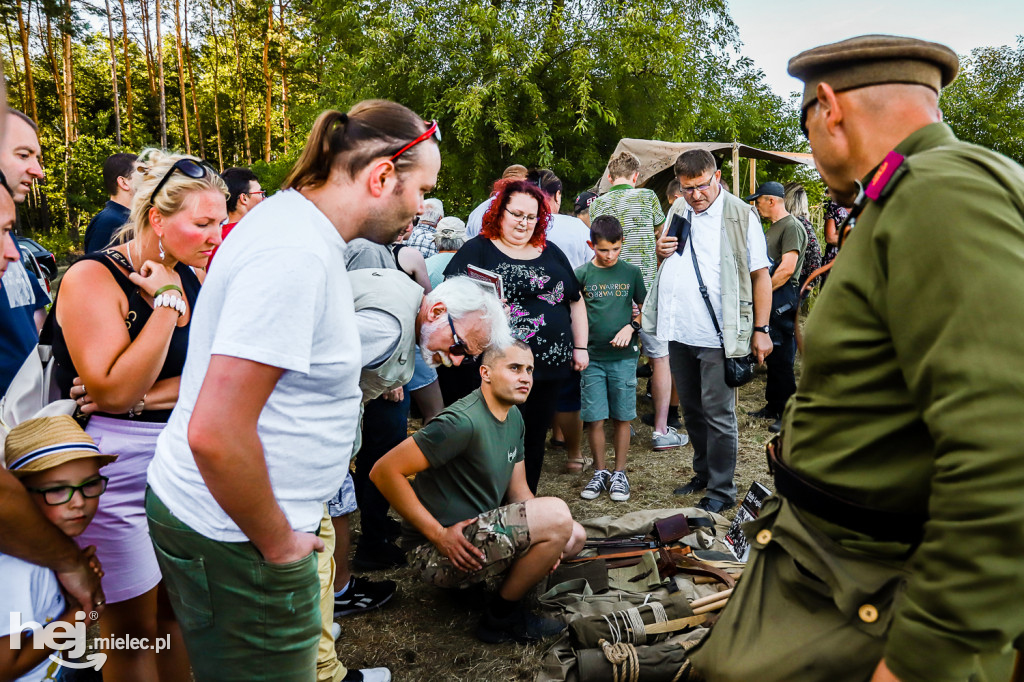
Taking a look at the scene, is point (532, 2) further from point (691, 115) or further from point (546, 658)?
point (546, 658)

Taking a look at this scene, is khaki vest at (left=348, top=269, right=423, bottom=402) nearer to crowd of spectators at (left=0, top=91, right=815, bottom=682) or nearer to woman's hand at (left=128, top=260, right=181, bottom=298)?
crowd of spectators at (left=0, top=91, right=815, bottom=682)

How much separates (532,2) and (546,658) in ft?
41.7

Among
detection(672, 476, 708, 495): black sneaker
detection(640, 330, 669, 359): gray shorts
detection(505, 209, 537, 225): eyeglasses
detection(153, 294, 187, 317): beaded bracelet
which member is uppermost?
detection(505, 209, 537, 225): eyeglasses

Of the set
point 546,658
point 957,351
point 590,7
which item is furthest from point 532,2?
point 957,351

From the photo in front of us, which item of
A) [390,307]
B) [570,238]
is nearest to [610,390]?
[570,238]

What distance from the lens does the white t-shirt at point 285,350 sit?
1234mm

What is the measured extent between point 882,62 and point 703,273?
3238 mm

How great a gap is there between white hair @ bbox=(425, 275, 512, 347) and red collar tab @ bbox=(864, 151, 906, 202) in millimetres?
1674

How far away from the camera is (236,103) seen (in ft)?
91.0

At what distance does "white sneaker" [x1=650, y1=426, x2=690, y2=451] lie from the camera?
569 cm

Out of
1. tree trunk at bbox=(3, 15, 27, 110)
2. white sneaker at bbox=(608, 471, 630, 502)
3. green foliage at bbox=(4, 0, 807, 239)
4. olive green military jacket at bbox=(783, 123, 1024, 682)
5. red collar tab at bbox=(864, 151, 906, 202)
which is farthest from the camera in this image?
tree trunk at bbox=(3, 15, 27, 110)

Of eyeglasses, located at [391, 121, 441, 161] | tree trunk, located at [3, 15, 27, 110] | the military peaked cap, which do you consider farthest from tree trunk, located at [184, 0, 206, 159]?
the military peaked cap

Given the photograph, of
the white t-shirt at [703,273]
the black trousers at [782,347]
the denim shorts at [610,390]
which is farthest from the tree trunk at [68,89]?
the white t-shirt at [703,273]

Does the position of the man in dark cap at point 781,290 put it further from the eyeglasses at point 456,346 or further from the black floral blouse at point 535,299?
the eyeglasses at point 456,346
